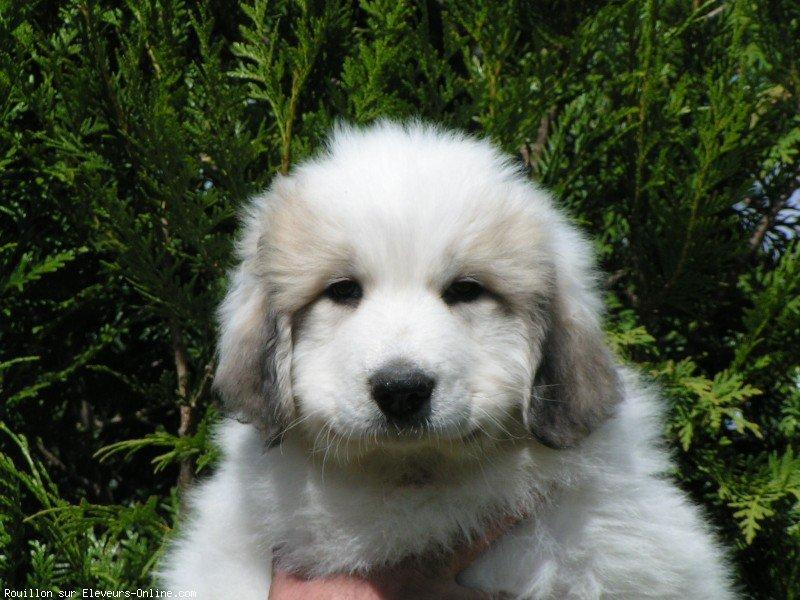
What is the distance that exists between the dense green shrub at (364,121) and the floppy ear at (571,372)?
70 centimetres

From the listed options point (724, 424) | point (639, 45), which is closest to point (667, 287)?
point (724, 424)

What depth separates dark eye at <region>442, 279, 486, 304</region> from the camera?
9.01 ft

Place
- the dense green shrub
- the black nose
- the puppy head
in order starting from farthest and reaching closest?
the dense green shrub
the puppy head
the black nose

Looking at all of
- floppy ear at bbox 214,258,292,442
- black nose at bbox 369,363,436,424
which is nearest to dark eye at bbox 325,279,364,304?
floppy ear at bbox 214,258,292,442

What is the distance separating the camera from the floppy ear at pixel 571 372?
2.82 meters

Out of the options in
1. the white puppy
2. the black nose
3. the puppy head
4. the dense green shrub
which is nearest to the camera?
the black nose

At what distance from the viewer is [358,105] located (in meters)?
3.69

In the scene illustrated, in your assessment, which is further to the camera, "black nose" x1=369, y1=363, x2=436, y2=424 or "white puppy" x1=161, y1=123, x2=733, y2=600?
"white puppy" x1=161, y1=123, x2=733, y2=600

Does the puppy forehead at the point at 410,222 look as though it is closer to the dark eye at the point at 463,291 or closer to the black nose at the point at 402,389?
the dark eye at the point at 463,291

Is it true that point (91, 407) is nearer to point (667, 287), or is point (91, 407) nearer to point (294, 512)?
point (294, 512)

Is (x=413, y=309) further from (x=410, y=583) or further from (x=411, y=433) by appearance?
(x=410, y=583)

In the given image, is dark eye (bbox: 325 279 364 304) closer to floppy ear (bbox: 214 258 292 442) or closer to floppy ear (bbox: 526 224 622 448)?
floppy ear (bbox: 214 258 292 442)

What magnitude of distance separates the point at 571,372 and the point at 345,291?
81 centimetres

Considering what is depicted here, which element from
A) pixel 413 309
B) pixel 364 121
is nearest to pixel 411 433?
pixel 413 309
